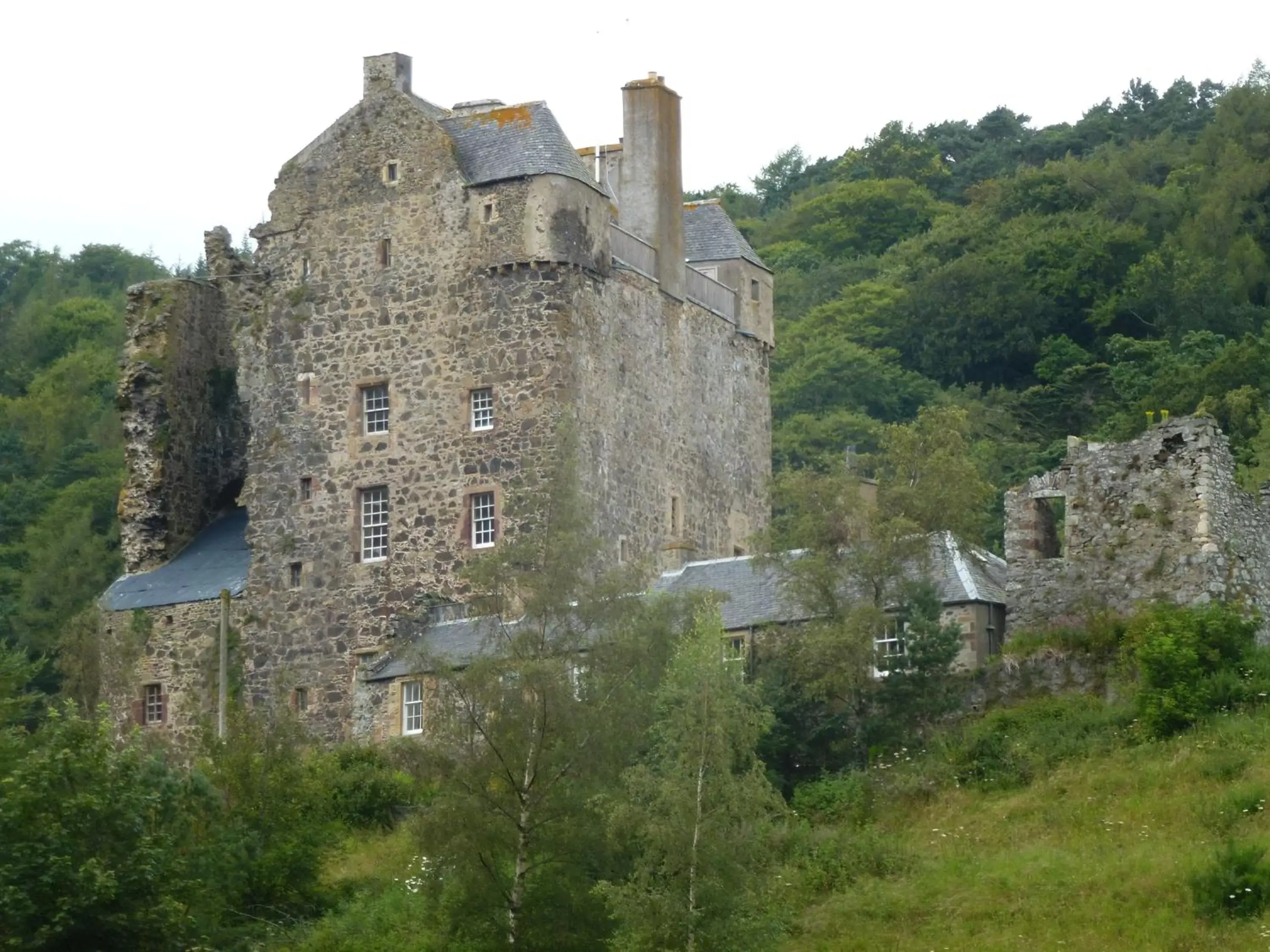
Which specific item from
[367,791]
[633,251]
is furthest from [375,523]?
[367,791]

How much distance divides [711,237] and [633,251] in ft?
17.0

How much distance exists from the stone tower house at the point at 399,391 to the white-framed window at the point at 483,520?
4cm

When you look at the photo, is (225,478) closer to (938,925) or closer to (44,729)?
(44,729)

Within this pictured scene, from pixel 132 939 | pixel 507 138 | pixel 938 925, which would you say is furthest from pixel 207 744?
pixel 507 138

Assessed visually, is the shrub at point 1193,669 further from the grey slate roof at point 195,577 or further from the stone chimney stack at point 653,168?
the grey slate roof at point 195,577

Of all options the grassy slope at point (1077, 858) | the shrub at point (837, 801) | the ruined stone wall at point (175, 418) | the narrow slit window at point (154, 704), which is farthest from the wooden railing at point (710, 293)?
the grassy slope at point (1077, 858)

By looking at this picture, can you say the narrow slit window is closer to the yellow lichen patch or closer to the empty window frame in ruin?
the yellow lichen patch

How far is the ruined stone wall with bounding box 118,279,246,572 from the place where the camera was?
56438 mm

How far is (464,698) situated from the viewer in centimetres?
3656

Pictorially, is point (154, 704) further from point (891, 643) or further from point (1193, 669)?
point (1193, 669)

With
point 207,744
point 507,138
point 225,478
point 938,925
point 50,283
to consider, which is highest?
point 50,283

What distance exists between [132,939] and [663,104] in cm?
2551

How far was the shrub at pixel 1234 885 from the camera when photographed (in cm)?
3478

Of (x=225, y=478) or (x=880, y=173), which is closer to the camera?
(x=225, y=478)
